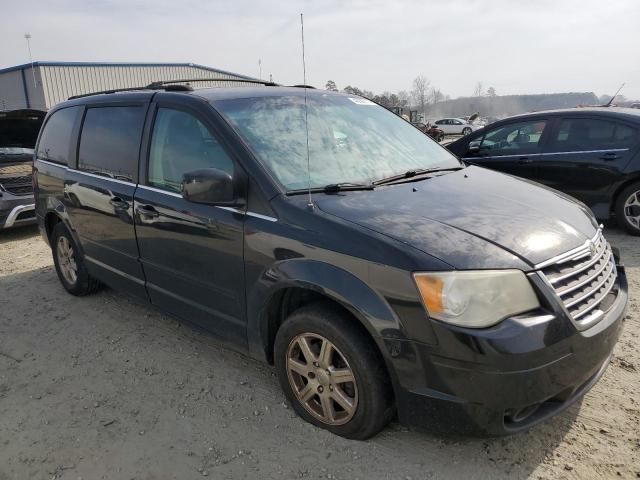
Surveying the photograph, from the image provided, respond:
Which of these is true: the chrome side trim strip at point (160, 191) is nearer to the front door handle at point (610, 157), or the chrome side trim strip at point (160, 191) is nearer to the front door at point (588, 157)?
the front door at point (588, 157)

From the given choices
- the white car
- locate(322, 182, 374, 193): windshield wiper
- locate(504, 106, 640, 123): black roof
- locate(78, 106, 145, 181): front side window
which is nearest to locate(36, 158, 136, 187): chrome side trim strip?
locate(78, 106, 145, 181): front side window

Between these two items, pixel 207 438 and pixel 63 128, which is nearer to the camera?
pixel 207 438

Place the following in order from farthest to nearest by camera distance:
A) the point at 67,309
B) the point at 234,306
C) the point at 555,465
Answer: the point at 67,309
the point at 234,306
the point at 555,465

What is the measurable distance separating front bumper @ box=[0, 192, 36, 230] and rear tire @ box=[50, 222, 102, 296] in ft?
8.19

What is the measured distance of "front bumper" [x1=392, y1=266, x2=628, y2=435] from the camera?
2043mm

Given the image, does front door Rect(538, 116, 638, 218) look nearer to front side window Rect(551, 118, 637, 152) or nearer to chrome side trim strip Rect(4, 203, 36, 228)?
front side window Rect(551, 118, 637, 152)

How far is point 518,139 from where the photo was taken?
6.71 metres

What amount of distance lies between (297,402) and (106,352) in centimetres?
172

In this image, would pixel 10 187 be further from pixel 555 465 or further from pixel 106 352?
pixel 555 465

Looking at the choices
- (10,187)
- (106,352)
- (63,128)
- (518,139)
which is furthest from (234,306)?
(10,187)

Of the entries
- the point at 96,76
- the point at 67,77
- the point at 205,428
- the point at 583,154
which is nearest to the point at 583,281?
the point at 205,428

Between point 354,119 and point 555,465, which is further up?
point 354,119

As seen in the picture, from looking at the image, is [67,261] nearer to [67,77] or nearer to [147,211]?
[147,211]

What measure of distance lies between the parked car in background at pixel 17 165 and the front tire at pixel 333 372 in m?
5.78
